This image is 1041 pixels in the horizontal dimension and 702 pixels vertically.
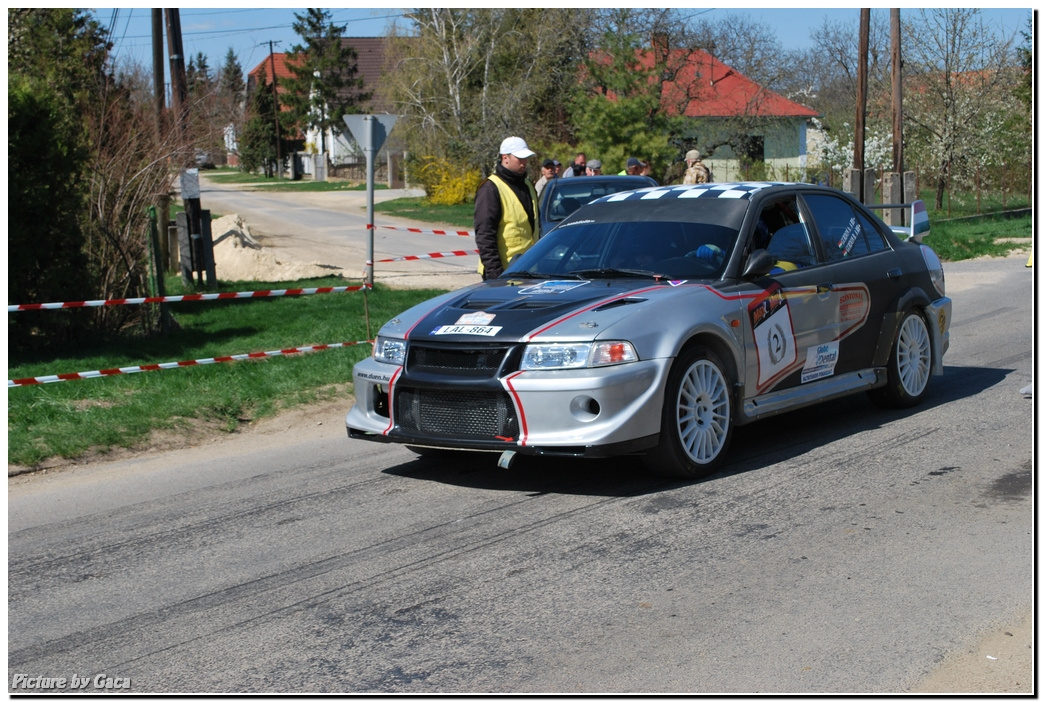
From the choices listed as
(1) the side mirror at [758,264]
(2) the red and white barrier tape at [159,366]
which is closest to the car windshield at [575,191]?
(2) the red and white barrier tape at [159,366]

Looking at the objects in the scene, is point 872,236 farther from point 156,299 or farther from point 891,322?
point 156,299

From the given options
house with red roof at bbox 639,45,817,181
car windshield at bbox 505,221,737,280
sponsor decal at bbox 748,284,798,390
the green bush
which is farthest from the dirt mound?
house with red roof at bbox 639,45,817,181

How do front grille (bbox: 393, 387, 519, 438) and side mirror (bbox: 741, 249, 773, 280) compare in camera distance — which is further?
side mirror (bbox: 741, 249, 773, 280)

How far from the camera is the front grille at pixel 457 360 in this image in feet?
20.5

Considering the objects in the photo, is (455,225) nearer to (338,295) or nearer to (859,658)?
(338,295)

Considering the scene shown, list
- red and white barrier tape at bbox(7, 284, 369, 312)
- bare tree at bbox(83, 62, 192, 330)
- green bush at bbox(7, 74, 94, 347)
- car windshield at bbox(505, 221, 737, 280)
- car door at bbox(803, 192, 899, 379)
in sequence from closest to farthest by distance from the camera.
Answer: car windshield at bbox(505, 221, 737, 280), car door at bbox(803, 192, 899, 379), red and white barrier tape at bbox(7, 284, 369, 312), green bush at bbox(7, 74, 94, 347), bare tree at bbox(83, 62, 192, 330)

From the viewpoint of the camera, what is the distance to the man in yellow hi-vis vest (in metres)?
9.27

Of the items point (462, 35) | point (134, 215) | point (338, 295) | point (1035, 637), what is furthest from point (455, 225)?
point (1035, 637)

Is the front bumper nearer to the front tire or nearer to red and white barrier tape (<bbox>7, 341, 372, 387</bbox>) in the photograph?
the front tire

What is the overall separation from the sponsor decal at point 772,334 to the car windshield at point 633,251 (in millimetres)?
352

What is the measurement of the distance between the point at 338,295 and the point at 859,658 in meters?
14.0

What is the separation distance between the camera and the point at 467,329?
6441 mm

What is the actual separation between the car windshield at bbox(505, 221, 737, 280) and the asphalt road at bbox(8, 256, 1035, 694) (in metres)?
1.21

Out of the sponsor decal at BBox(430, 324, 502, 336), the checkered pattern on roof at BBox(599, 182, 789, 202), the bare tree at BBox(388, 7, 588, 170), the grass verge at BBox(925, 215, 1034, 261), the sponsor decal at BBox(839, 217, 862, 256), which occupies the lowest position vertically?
the grass verge at BBox(925, 215, 1034, 261)
